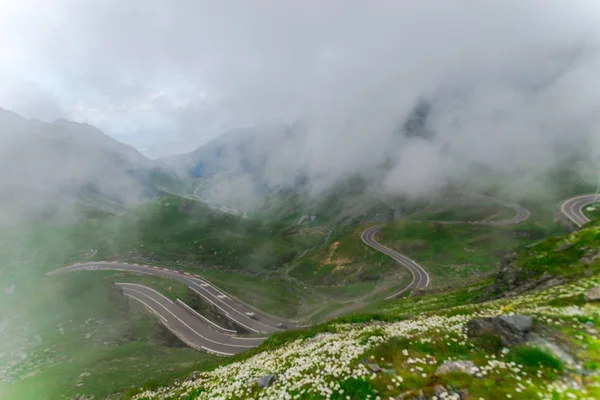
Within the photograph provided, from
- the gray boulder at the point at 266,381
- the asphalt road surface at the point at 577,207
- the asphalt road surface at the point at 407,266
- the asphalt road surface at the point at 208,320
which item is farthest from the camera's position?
the asphalt road surface at the point at 577,207

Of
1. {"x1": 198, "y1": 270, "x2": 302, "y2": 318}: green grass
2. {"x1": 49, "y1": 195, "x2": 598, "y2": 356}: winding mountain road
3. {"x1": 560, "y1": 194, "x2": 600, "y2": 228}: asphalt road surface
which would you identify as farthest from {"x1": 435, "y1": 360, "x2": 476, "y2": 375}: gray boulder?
{"x1": 560, "y1": 194, "x2": 600, "y2": 228}: asphalt road surface

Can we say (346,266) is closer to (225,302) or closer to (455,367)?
(225,302)

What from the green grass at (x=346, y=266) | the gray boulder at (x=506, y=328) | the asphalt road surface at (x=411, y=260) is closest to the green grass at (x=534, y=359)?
the gray boulder at (x=506, y=328)

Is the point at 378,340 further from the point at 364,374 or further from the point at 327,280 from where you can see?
the point at 327,280

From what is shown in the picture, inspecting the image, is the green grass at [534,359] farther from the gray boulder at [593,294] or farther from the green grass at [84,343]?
the green grass at [84,343]

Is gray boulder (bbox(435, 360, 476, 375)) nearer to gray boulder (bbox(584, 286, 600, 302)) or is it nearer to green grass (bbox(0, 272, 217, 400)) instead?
gray boulder (bbox(584, 286, 600, 302))

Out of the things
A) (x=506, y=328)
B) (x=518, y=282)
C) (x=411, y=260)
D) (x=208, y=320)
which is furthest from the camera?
(x=411, y=260)

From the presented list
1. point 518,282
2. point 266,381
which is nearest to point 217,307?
point 266,381
